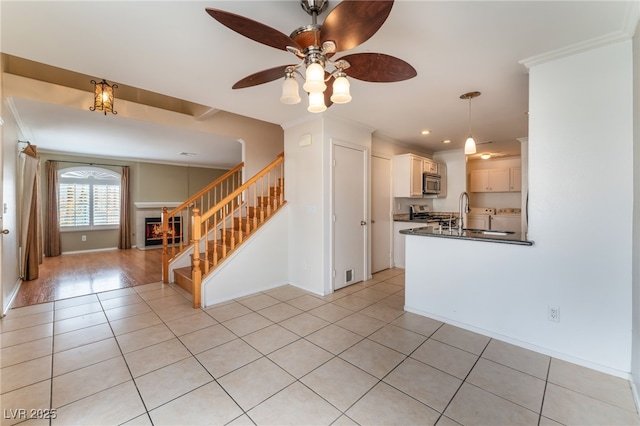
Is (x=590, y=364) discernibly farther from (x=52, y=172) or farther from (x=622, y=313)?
(x=52, y=172)

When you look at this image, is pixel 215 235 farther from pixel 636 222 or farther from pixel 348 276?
pixel 636 222

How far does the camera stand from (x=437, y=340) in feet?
7.91

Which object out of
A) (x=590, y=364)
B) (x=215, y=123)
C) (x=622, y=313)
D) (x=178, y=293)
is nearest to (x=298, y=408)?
(x=590, y=364)

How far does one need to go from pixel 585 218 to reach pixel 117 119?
223 inches

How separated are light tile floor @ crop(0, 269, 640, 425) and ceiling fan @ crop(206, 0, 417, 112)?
1.88 meters

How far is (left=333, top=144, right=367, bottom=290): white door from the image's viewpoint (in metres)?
3.76

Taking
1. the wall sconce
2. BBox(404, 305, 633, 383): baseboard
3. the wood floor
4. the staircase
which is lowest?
BBox(404, 305, 633, 383): baseboard

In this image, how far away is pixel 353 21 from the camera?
127 cm

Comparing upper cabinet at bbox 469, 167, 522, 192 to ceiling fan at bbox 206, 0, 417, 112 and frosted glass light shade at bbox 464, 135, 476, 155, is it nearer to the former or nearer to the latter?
frosted glass light shade at bbox 464, 135, 476, 155

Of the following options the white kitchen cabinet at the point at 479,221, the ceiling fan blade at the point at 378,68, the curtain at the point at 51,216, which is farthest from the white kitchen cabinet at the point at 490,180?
the curtain at the point at 51,216

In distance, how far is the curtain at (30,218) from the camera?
4.11 meters

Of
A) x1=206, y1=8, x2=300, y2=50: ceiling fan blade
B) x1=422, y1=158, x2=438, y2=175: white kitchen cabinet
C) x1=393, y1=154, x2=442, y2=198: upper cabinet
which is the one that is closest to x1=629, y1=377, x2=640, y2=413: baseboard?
x1=206, y1=8, x2=300, y2=50: ceiling fan blade

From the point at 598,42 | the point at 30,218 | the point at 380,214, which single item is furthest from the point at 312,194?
the point at 30,218

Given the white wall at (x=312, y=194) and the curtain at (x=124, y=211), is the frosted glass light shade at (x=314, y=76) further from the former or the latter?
the curtain at (x=124, y=211)
